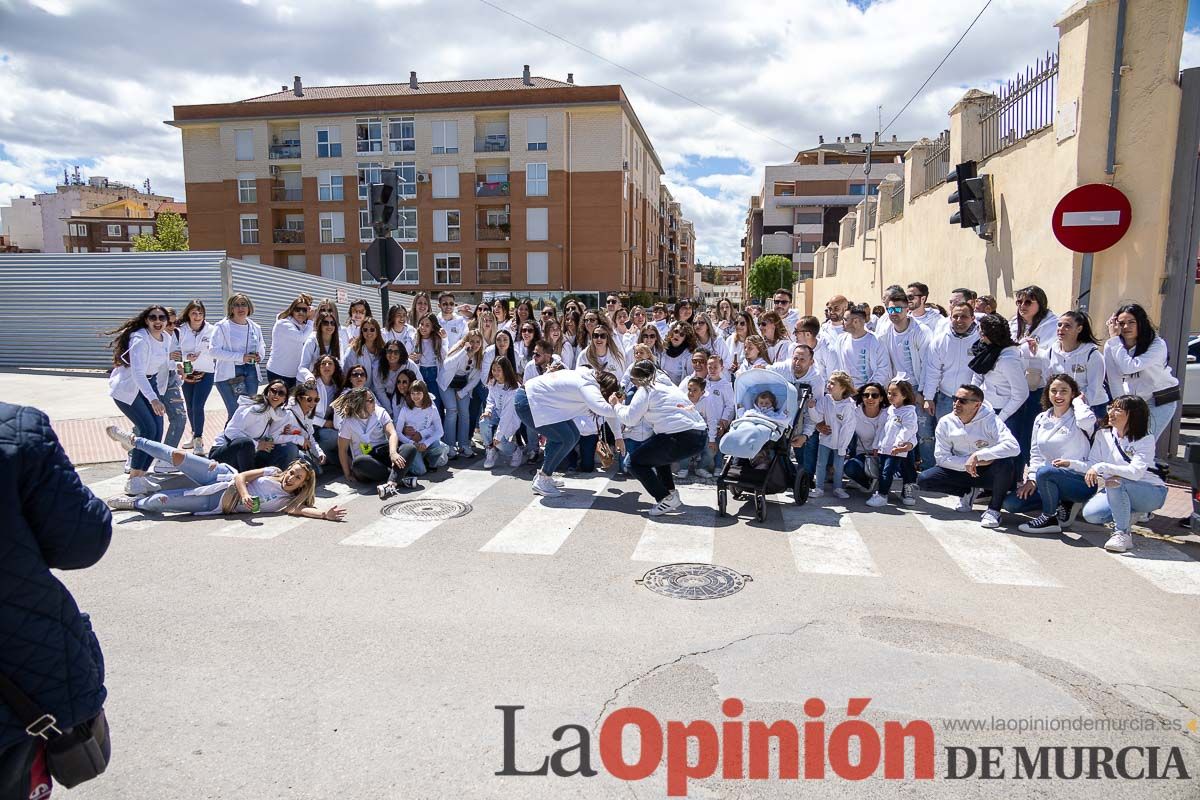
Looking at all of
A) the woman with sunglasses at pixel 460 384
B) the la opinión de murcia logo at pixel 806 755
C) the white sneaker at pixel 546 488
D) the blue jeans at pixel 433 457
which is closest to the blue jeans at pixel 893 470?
the white sneaker at pixel 546 488

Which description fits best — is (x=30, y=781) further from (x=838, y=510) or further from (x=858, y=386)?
(x=858, y=386)

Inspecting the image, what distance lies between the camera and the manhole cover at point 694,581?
5043 mm

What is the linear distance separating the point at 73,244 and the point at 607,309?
3489 inches

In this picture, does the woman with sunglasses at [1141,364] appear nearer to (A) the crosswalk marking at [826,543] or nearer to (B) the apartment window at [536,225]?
(A) the crosswalk marking at [826,543]

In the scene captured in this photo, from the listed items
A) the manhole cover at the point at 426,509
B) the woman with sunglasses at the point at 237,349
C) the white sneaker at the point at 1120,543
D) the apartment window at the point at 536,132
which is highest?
the apartment window at the point at 536,132

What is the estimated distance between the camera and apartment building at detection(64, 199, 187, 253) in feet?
259

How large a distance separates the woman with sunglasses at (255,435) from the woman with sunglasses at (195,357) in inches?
75.0

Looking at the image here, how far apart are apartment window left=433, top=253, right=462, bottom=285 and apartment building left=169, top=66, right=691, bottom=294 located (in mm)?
76

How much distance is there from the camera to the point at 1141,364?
6895mm

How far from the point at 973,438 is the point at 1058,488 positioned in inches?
32.0

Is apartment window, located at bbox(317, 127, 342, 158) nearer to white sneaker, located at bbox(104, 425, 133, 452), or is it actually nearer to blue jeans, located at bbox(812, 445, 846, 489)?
white sneaker, located at bbox(104, 425, 133, 452)

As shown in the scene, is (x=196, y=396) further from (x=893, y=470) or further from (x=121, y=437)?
(x=893, y=470)

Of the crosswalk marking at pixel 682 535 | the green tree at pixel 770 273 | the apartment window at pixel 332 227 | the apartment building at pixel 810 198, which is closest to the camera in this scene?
the crosswalk marking at pixel 682 535

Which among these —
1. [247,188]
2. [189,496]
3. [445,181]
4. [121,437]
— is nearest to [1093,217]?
[189,496]
